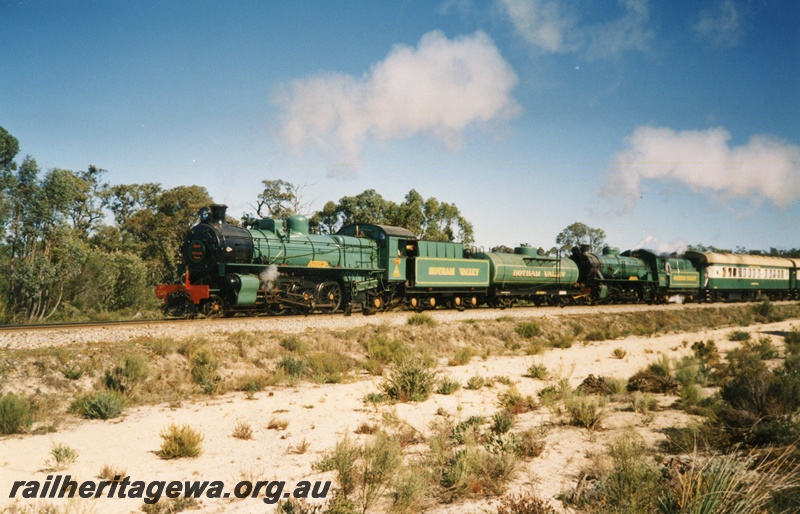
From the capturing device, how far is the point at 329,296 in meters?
21.0

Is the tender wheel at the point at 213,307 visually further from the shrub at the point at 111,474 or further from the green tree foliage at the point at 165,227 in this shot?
the green tree foliage at the point at 165,227

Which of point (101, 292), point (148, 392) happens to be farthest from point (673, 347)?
→ point (101, 292)

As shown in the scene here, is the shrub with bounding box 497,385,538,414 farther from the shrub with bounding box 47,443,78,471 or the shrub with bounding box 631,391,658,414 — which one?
the shrub with bounding box 47,443,78,471

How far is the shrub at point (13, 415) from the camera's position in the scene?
838 cm

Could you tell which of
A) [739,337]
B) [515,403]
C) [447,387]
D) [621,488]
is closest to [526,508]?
[621,488]

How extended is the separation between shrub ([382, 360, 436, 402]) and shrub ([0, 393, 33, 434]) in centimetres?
713

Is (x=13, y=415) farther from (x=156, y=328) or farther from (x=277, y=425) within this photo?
(x=156, y=328)

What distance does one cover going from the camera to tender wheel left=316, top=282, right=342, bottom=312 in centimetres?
2060

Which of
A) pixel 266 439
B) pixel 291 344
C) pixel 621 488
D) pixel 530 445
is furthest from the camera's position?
pixel 291 344

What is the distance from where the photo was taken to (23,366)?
10.1 metres

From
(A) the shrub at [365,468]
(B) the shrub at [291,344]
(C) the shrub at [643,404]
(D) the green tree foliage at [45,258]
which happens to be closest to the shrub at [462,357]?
(B) the shrub at [291,344]

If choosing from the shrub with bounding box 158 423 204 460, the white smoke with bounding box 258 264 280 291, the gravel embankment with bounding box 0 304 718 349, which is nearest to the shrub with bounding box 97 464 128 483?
the shrub with bounding box 158 423 204 460

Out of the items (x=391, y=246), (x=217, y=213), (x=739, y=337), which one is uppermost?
(x=217, y=213)

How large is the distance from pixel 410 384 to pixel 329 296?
9.73m
